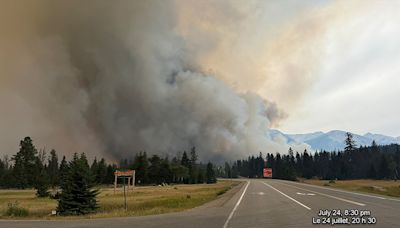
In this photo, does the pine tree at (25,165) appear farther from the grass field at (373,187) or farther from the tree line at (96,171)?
the grass field at (373,187)

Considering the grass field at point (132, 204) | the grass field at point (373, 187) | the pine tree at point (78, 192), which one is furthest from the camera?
the grass field at point (373, 187)

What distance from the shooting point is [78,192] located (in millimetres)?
33781

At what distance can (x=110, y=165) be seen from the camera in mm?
152750

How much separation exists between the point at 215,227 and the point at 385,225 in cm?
683

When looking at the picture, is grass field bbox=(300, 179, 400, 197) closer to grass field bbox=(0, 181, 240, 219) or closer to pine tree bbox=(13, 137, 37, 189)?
grass field bbox=(0, 181, 240, 219)

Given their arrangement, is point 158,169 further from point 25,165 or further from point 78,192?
point 78,192

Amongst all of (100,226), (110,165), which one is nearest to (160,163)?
(110,165)

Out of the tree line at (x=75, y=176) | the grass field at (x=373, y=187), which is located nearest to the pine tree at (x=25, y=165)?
the tree line at (x=75, y=176)

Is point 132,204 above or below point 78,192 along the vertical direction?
below

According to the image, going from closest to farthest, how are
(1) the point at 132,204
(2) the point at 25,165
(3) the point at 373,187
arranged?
(1) the point at 132,204, (3) the point at 373,187, (2) the point at 25,165

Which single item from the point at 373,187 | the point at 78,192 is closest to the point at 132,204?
the point at 78,192

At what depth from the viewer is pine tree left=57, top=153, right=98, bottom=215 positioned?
3259cm

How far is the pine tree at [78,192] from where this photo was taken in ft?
107

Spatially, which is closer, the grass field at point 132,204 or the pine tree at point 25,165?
the grass field at point 132,204
